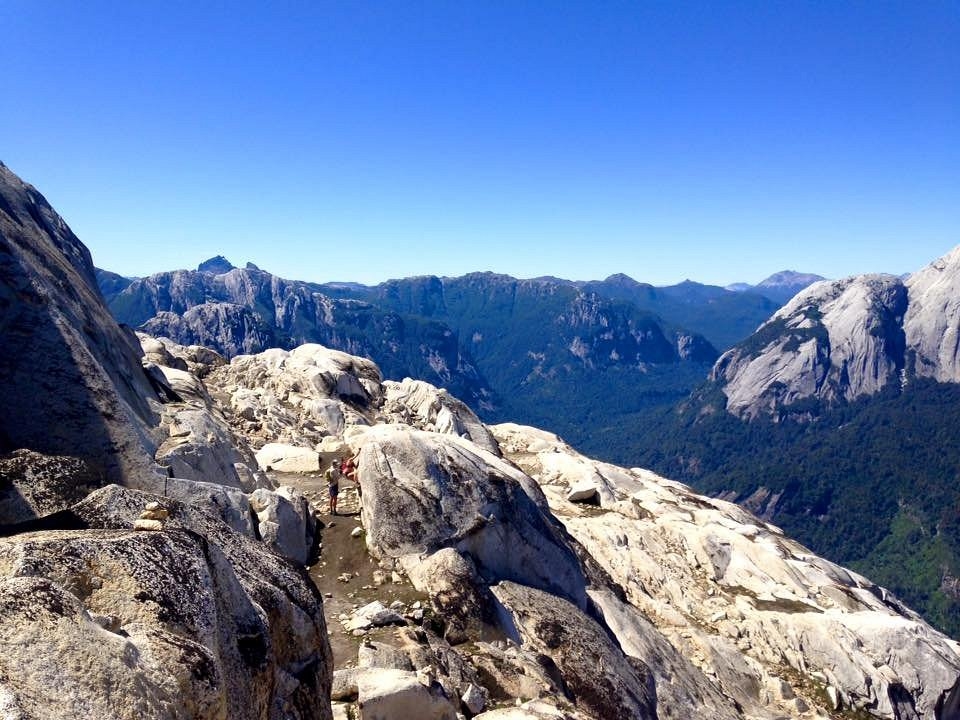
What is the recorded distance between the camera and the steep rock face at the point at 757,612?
27.4 m

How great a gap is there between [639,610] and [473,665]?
16.9 metres

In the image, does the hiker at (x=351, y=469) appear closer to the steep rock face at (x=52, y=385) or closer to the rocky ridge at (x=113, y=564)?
the rocky ridge at (x=113, y=564)

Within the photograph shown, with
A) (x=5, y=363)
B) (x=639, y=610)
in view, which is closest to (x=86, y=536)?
(x=5, y=363)

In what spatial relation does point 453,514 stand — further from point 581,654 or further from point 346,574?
point 581,654

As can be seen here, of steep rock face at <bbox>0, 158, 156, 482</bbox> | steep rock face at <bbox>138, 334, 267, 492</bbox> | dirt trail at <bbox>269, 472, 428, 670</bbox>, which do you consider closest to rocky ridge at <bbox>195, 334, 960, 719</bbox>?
dirt trail at <bbox>269, 472, 428, 670</bbox>

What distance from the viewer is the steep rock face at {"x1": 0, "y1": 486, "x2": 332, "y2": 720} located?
21.6 ft

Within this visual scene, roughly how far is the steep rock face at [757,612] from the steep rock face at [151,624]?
17.9 m

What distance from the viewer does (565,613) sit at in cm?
2161

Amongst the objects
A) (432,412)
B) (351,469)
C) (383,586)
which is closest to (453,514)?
(383,586)

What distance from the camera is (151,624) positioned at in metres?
8.04

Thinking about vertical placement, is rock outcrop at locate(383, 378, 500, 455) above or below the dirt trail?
above

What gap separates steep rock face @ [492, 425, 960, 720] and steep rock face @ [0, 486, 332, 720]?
1789 centimetres

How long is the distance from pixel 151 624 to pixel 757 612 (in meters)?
32.2

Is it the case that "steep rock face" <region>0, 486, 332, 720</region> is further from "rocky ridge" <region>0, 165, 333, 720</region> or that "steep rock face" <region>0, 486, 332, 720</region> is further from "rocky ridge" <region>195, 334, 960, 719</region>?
"rocky ridge" <region>195, 334, 960, 719</region>
